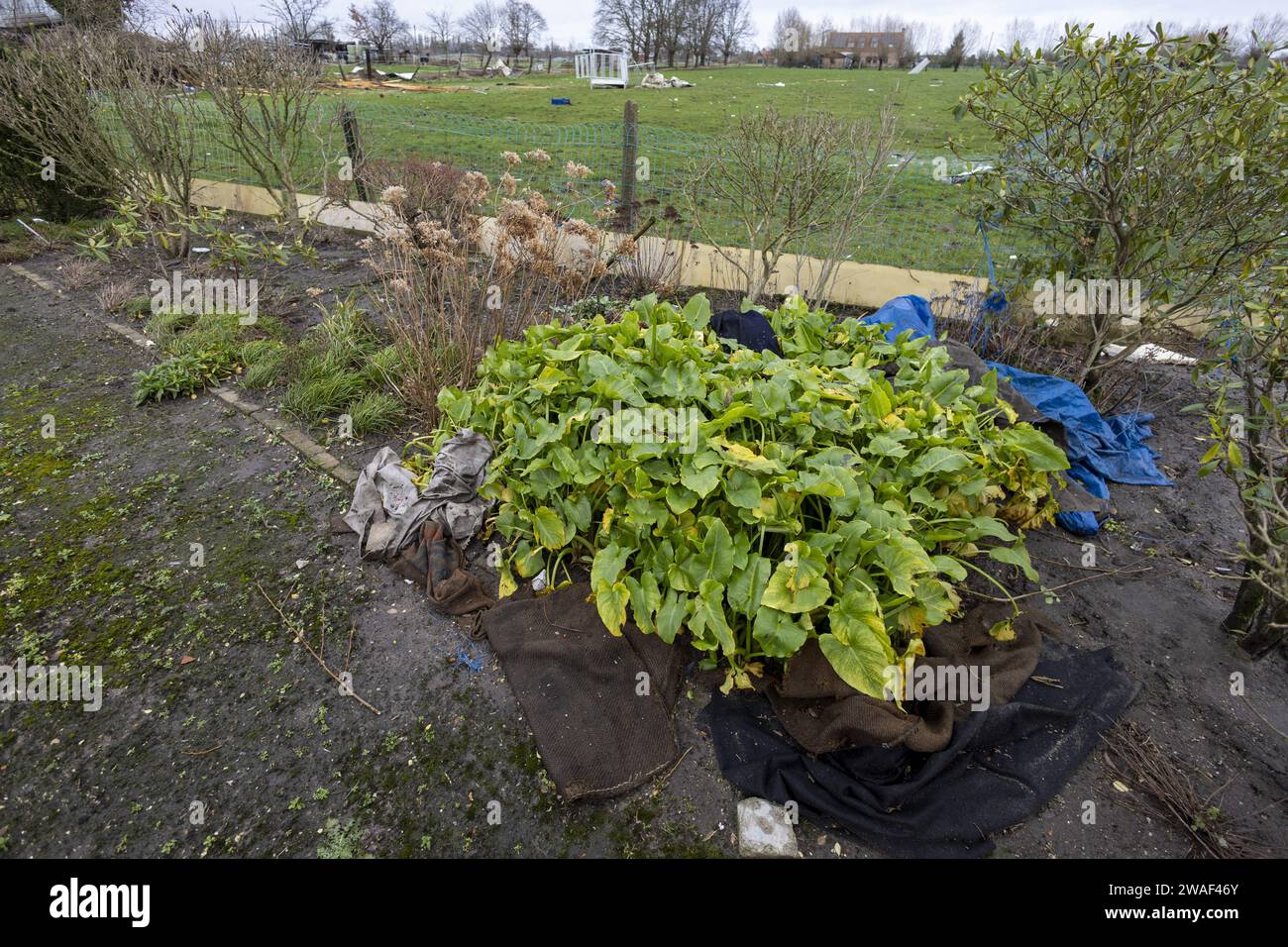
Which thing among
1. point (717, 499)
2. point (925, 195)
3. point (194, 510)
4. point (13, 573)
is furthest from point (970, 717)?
point (925, 195)

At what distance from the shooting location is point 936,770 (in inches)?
Answer: 82.3

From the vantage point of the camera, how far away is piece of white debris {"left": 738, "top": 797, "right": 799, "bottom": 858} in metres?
1.96

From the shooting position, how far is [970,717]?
2201mm

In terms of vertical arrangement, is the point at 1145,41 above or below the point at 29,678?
above

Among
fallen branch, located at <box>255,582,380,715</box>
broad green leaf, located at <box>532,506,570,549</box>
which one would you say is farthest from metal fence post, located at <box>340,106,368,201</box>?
broad green leaf, located at <box>532,506,570,549</box>

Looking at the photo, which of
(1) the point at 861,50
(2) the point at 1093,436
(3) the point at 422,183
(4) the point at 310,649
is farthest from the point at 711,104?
(1) the point at 861,50

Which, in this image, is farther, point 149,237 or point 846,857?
point 149,237

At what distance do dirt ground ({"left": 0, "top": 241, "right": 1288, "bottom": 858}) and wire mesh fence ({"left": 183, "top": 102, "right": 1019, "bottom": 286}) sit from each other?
3.14 meters

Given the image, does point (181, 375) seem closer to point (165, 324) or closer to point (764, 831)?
point (165, 324)

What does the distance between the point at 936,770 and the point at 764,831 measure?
636mm

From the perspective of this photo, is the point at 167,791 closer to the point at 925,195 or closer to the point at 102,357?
the point at 102,357

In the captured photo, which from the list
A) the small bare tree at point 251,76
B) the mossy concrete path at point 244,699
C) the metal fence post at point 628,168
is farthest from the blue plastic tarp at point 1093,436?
the small bare tree at point 251,76

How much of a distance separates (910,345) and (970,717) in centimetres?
202
